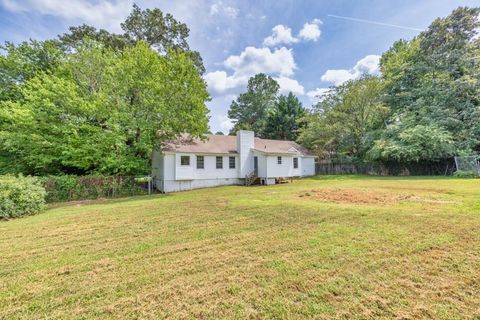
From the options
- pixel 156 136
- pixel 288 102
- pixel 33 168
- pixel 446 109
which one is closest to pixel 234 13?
pixel 156 136

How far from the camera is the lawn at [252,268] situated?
261 cm

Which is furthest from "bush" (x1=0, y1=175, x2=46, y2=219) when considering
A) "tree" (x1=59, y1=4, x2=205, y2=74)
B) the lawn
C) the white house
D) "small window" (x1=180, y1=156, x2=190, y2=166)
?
"tree" (x1=59, y1=4, x2=205, y2=74)

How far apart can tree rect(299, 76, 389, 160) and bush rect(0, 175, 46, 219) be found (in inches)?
947

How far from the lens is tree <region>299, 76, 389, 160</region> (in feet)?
75.4

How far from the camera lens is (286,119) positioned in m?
33.3

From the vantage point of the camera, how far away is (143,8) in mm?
20953

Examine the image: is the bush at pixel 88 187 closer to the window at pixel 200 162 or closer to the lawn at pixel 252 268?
the window at pixel 200 162

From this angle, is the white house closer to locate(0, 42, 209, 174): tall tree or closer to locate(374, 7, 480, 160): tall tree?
locate(0, 42, 209, 174): tall tree

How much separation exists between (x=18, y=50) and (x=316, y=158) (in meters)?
28.0

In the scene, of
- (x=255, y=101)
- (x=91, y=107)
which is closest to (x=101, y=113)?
(x=91, y=107)

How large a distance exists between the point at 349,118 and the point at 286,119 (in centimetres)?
1050

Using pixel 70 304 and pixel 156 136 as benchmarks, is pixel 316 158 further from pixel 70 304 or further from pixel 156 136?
pixel 70 304

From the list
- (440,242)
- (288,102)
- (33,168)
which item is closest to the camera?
(440,242)

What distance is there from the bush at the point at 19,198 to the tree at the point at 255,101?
33.3 meters
